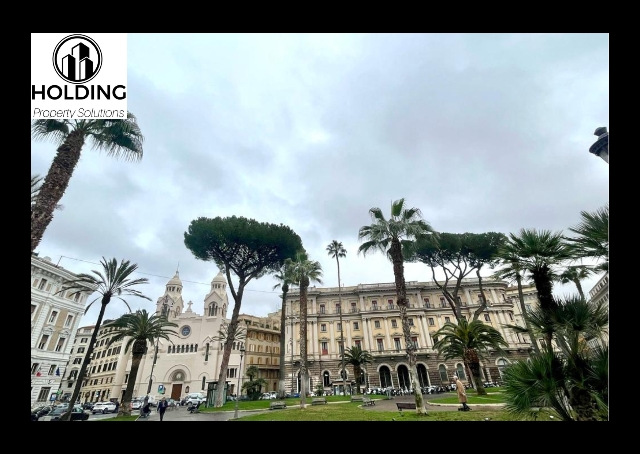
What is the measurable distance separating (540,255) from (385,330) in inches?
1783

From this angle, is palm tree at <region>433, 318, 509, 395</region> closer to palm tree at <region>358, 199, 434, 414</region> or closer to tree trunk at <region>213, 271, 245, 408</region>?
palm tree at <region>358, 199, 434, 414</region>

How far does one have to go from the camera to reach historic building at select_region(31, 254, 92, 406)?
1259 inches

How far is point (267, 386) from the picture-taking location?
193 feet

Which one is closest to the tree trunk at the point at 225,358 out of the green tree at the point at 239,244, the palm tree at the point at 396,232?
the green tree at the point at 239,244

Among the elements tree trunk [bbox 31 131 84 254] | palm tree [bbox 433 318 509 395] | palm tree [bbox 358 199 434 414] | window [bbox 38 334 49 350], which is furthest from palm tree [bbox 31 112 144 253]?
window [bbox 38 334 49 350]

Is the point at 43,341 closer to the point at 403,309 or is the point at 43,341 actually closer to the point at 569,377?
the point at 403,309

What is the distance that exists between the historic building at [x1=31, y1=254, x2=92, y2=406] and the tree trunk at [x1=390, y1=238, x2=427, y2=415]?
107 feet

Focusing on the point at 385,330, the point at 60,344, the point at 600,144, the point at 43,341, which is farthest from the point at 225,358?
the point at 385,330
